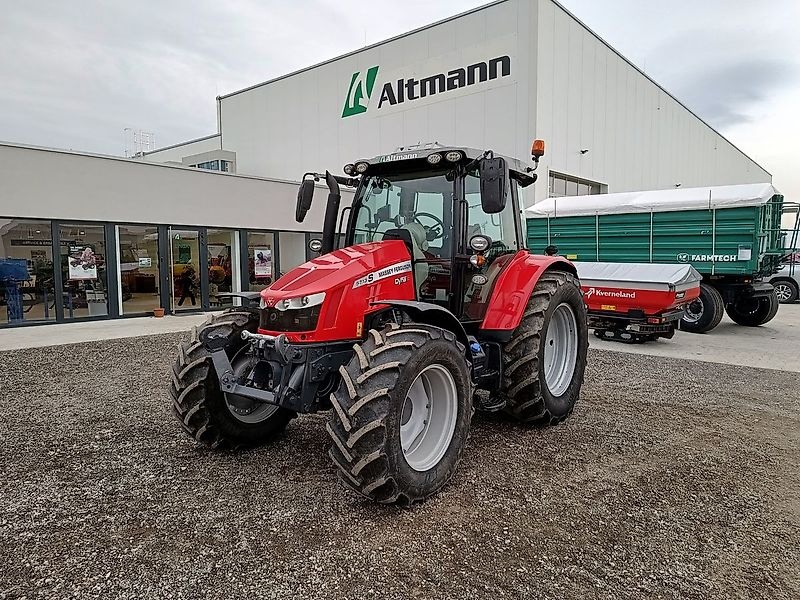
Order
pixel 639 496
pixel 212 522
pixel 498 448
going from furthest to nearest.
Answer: pixel 498 448 < pixel 639 496 < pixel 212 522

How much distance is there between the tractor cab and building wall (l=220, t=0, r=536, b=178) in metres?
12.7

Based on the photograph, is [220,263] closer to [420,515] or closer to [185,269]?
[185,269]

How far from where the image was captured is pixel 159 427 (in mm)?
4504

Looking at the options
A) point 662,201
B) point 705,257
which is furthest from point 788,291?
point 662,201

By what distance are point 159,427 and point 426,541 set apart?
9.18ft

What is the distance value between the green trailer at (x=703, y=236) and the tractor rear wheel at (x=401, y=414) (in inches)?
336

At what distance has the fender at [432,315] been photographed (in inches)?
127

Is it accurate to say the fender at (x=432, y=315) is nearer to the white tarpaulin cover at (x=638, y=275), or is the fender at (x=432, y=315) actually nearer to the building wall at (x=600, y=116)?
the white tarpaulin cover at (x=638, y=275)

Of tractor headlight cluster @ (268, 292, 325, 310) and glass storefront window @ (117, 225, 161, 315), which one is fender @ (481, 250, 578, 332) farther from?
glass storefront window @ (117, 225, 161, 315)

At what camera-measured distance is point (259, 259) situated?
14828 millimetres

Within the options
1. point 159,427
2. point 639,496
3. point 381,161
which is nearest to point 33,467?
point 159,427

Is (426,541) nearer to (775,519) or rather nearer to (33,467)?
(775,519)

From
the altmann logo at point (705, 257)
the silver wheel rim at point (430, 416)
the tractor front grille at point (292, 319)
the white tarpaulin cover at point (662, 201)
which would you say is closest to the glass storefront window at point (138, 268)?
the white tarpaulin cover at point (662, 201)

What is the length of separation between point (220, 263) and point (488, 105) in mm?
9314
